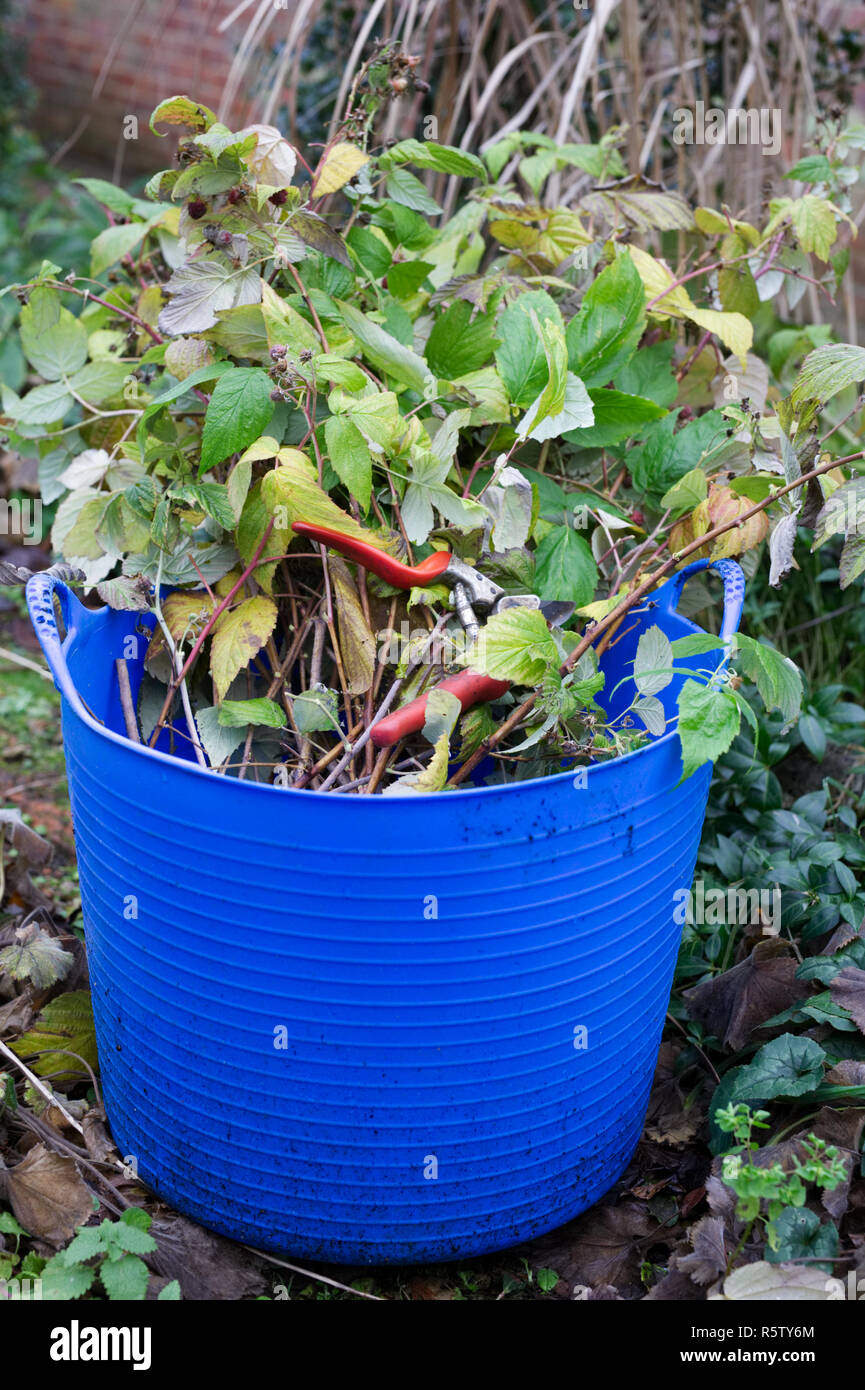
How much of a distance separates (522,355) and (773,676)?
1.38 ft

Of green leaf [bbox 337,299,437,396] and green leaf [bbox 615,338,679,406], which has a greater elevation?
green leaf [bbox 337,299,437,396]

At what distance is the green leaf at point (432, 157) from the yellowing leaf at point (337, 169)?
0.05 metres

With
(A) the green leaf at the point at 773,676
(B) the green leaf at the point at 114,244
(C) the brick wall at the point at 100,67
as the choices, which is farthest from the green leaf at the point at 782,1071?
(C) the brick wall at the point at 100,67

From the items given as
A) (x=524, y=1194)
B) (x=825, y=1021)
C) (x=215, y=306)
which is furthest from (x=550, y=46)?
(x=524, y=1194)

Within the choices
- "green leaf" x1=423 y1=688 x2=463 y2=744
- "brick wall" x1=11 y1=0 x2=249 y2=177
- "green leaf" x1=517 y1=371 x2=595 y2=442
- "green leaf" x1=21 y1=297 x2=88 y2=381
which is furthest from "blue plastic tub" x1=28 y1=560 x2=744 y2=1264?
"brick wall" x1=11 y1=0 x2=249 y2=177

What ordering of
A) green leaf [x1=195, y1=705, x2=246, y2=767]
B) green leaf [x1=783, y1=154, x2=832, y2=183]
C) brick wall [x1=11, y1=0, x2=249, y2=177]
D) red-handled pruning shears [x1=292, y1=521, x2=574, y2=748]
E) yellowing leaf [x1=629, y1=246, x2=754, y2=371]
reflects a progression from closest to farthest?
red-handled pruning shears [x1=292, y1=521, x2=574, y2=748]
green leaf [x1=195, y1=705, x2=246, y2=767]
yellowing leaf [x1=629, y1=246, x2=754, y2=371]
green leaf [x1=783, y1=154, x2=832, y2=183]
brick wall [x1=11, y1=0, x2=249, y2=177]

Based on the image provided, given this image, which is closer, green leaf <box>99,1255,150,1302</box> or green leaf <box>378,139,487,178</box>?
green leaf <box>99,1255,150,1302</box>

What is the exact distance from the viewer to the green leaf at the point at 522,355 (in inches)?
45.1

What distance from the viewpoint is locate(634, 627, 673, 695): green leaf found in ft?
3.27

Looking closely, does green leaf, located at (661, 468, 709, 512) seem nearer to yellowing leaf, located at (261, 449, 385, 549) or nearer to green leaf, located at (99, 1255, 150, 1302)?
yellowing leaf, located at (261, 449, 385, 549)

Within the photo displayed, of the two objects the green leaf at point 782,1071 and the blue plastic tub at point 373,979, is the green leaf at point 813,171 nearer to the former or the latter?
the blue plastic tub at point 373,979

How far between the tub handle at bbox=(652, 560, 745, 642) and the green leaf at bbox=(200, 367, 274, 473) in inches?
18.0

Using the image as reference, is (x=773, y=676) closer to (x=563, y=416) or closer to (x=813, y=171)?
(x=563, y=416)

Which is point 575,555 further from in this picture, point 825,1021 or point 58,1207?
point 58,1207
